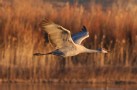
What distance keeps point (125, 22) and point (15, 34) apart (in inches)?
110

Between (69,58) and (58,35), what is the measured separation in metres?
3.23

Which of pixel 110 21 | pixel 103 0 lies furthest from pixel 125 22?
pixel 103 0

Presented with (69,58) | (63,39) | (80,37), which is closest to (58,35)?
(63,39)

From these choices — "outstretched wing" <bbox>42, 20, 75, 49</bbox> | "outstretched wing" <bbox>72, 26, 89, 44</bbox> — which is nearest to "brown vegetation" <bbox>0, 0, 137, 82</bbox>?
"outstretched wing" <bbox>72, 26, 89, 44</bbox>

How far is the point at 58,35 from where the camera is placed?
56.0 ft

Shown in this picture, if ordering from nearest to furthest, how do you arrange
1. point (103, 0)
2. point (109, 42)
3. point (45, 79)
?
1. point (45, 79)
2. point (109, 42)
3. point (103, 0)

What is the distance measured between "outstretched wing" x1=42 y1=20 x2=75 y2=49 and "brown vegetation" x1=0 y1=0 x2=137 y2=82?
86.4 inches

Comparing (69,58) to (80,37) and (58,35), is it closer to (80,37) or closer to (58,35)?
(80,37)

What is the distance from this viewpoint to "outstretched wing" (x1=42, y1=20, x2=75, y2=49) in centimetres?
1658

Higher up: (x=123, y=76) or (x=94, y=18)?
(x=94, y=18)

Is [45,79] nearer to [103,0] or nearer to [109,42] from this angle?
[109,42]

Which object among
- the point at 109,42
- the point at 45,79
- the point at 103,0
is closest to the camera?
the point at 45,79

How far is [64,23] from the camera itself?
70.4 ft

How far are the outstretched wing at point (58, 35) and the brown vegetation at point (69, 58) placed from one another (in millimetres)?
2196
